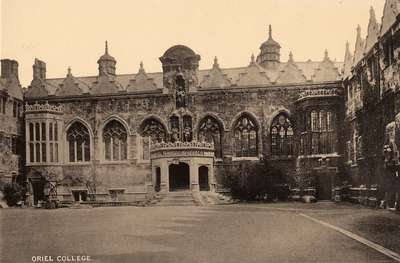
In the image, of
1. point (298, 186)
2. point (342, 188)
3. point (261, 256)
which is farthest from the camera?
point (298, 186)

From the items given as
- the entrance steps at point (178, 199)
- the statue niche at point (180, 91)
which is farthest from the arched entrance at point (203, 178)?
the statue niche at point (180, 91)

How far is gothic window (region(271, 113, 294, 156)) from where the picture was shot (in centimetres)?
3681

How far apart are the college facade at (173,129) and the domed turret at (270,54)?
847 cm

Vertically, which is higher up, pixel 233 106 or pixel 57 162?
pixel 233 106

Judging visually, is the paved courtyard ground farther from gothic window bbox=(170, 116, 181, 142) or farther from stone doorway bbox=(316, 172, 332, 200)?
gothic window bbox=(170, 116, 181, 142)

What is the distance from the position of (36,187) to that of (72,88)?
7.62 meters

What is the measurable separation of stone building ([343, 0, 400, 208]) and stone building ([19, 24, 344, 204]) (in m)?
3.80

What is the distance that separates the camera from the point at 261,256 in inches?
449

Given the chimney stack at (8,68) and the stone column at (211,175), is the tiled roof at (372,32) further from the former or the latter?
the chimney stack at (8,68)

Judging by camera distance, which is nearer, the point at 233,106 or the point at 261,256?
the point at 261,256

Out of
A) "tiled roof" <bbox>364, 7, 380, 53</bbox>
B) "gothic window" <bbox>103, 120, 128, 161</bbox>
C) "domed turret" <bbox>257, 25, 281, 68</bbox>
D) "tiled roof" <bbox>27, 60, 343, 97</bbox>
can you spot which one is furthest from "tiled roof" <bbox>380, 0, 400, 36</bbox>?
"domed turret" <bbox>257, 25, 281, 68</bbox>

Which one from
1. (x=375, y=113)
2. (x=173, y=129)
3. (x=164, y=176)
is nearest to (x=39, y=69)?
(x=173, y=129)

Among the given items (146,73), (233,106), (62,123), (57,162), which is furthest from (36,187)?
(233,106)

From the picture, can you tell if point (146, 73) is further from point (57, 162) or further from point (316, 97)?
point (316, 97)
